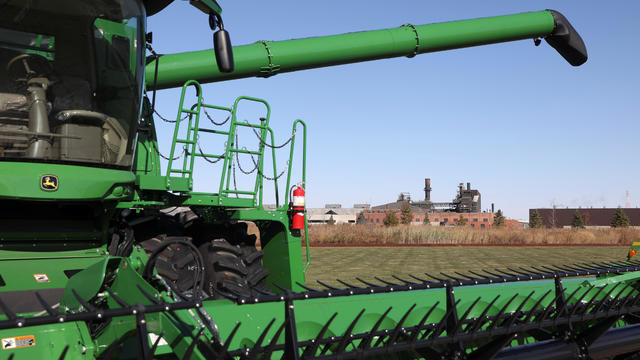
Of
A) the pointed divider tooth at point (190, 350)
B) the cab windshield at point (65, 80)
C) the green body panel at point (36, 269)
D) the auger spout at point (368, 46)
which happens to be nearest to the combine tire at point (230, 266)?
the green body panel at point (36, 269)

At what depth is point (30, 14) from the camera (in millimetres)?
3330

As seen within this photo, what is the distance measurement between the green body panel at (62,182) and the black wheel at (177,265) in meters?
0.62

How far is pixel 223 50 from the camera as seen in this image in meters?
3.57

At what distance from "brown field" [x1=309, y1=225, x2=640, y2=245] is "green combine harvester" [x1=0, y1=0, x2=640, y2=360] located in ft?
57.7

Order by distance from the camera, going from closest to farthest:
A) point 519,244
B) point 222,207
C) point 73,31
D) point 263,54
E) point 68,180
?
point 68,180 → point 73,31 → point 222,207 → point 263,54 → point 519,244

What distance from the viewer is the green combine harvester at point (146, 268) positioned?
260 centimetres

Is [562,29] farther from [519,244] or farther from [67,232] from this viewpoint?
[519,244]

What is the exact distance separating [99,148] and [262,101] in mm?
1844

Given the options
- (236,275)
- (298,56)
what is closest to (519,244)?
(298,56)

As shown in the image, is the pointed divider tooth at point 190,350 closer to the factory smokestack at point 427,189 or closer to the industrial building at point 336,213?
the factory smokestack at point 427,189

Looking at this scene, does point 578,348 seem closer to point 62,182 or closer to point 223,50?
point 223,50

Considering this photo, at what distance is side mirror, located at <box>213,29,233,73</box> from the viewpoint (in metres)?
3.53

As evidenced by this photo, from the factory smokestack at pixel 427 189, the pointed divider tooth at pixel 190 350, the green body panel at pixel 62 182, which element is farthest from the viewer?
the factory smokestack at pixel 427 189

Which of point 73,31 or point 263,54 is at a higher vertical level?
point 263,54
